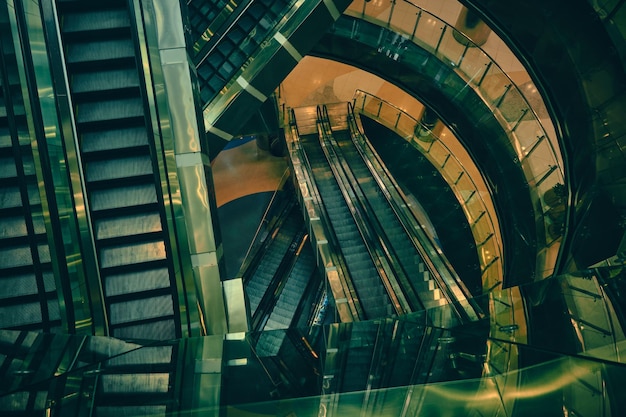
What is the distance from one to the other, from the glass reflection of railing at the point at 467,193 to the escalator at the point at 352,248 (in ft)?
11.1

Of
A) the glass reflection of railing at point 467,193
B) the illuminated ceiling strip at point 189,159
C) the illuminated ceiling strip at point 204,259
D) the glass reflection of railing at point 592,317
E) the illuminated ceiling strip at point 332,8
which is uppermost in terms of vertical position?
the illuminated ceiling strip at point 332,8

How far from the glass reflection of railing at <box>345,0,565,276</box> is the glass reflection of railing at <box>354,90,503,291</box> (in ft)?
7.93

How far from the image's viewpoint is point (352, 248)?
8.72 metres

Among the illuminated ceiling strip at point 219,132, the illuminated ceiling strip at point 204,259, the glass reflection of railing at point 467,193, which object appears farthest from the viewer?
the glass reflection of railing at point 467,193

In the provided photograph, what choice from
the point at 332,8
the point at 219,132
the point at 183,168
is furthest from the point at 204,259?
the point at 332,8

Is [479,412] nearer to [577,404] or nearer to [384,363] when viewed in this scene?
[577,404]

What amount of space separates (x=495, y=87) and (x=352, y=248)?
16.1 feet

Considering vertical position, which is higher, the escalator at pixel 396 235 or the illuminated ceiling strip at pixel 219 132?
the illuminated ceiling strip at pixel 219 132

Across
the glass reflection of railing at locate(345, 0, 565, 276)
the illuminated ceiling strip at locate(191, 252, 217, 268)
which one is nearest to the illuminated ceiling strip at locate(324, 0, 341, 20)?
the glass reflection of railing at locate(345, 0, 565, 276)

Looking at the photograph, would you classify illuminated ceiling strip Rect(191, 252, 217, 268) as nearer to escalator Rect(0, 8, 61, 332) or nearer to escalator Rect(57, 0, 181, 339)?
escalator Rect(57, 0, 181, 339)

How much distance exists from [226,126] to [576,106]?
6520 mm

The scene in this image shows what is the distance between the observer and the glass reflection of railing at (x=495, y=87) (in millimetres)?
9008

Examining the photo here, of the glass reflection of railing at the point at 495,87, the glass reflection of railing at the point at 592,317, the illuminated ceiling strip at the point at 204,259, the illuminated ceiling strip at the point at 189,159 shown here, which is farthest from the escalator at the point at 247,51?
the glass reflection of railing at the point at 592,317

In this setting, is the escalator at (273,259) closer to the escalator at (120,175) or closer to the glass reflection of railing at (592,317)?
the escalator at (120,175)
